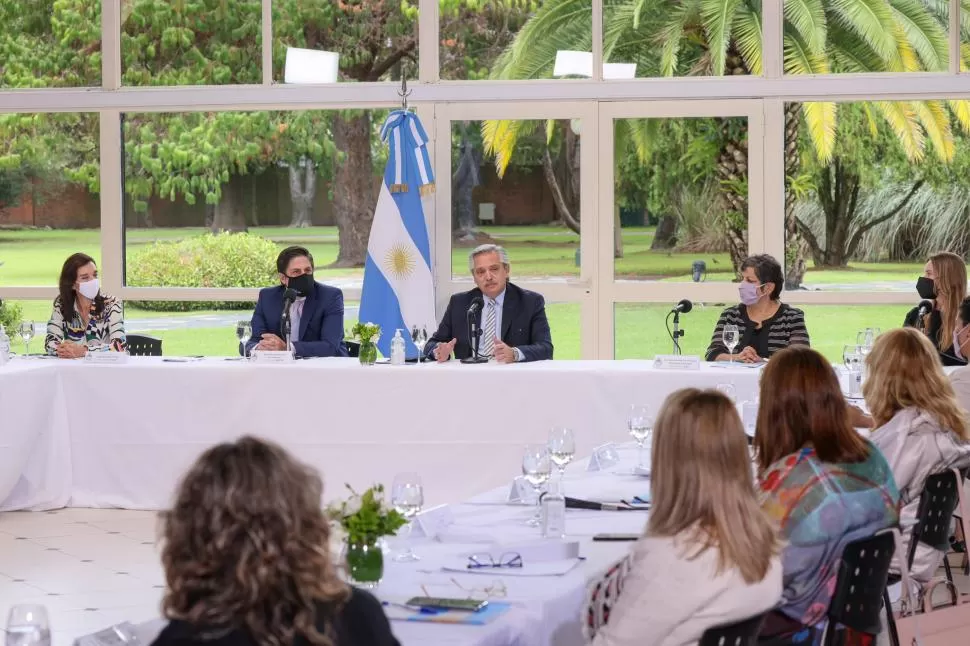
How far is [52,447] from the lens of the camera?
711cm

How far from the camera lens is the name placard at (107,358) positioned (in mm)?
7066

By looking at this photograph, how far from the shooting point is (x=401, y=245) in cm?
866

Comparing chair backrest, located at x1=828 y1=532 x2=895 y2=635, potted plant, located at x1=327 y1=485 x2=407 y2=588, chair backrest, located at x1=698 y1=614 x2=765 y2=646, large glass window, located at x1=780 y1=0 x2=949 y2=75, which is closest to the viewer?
chair backrest, located at x1=698 y1=614 x2=765 y2=646

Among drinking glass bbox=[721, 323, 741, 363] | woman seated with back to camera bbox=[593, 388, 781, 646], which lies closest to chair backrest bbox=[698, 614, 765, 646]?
woman seated with back to camera bbox=[593, 388, 781, 646]

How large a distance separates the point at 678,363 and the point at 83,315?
3.17 metres

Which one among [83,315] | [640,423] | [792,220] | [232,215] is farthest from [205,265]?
[640,423]

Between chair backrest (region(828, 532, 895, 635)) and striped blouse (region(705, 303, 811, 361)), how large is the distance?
3.45m

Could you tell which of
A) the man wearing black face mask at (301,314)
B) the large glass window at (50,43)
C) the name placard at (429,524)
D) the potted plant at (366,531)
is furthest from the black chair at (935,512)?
the large glass window at (50,43)

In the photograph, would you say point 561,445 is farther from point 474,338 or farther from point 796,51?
point 796,51

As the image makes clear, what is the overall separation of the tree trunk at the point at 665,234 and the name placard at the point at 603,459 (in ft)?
14.6

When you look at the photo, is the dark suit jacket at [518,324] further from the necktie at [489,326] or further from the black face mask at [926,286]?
the black face mask at [926,286]

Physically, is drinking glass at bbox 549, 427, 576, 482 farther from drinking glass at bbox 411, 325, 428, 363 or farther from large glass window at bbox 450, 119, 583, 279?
large glass window at bbox 450, 119, 583, 279

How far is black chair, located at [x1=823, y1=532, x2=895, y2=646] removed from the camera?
3131 millimetres

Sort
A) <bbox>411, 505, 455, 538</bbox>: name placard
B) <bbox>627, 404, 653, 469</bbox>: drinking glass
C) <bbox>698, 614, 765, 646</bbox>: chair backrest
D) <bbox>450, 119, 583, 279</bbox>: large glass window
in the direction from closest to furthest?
<bbox>698, 614, 765, 646</bbox>: chair backrest < <bbox>411, 505, 455, 538</bbox>: name placard < <bbox>627, 404, 653, 469</bbox>: drinking glass < <bbox>450, 119, 583, 279</bbox>: large glass window
